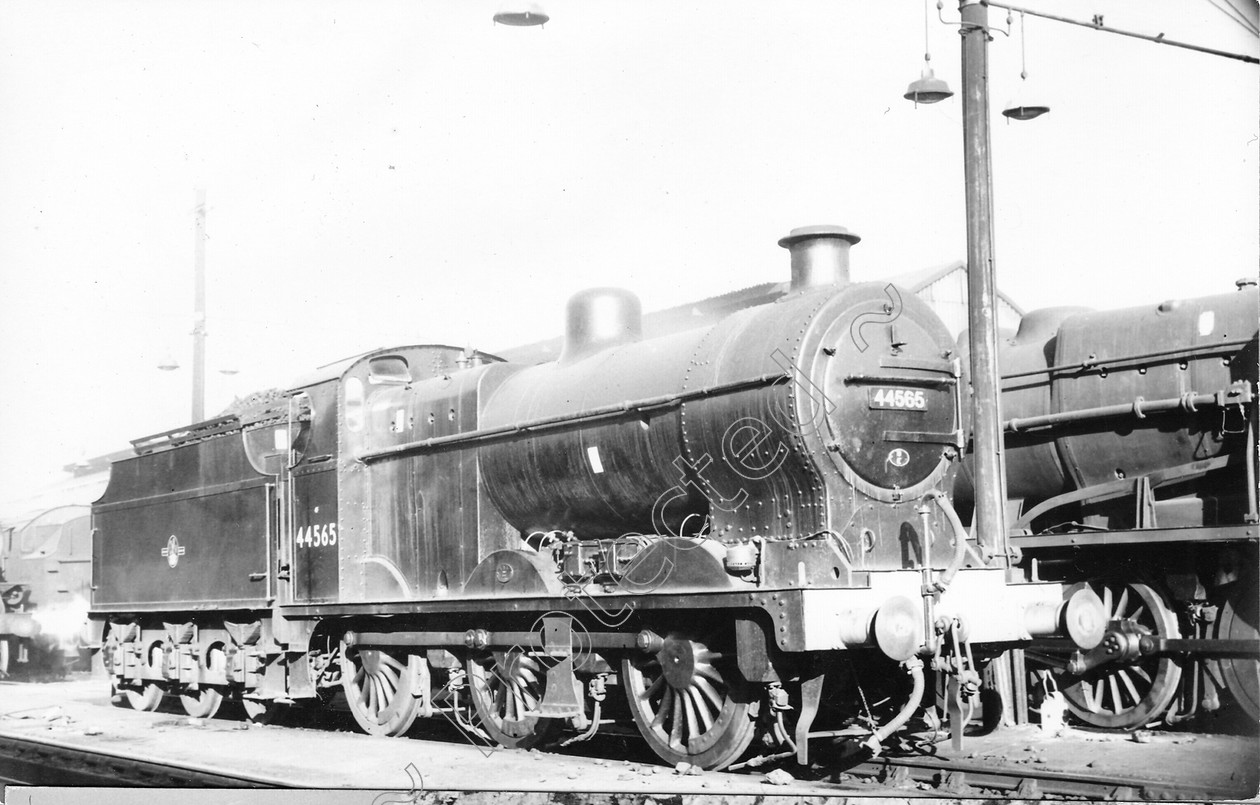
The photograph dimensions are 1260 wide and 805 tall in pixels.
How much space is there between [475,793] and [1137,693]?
6.14 metres

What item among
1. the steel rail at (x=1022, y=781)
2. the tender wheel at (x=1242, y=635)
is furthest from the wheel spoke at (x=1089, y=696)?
the steel rail at (x=1022, y=781)

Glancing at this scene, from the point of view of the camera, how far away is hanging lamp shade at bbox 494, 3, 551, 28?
7066mm

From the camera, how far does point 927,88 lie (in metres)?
8.80

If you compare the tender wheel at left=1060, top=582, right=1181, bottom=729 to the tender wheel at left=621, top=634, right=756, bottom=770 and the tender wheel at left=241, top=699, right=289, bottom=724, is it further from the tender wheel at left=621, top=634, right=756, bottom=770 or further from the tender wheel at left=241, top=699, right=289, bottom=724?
the tender wheel at left=241, top=699, right=289, bottom=724

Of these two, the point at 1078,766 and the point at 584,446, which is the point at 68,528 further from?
the point at 1078,766

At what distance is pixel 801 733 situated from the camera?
715cm

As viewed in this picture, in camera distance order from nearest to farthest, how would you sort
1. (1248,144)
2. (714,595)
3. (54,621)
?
(1248,144) → (714,595) → (54,621)

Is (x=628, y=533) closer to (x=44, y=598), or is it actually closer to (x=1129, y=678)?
(x=1129, y=678)

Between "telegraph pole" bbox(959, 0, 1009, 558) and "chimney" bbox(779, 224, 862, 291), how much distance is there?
0.84 m

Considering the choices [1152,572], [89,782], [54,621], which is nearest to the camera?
[89,782]

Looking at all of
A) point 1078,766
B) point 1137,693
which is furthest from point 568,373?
point 1137,693

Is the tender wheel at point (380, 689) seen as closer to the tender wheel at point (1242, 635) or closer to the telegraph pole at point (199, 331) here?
the tender wheel at point (1242, 635)

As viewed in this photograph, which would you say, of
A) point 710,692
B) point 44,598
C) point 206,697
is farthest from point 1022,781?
point 44,598

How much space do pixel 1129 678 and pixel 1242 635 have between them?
1.11 meters
